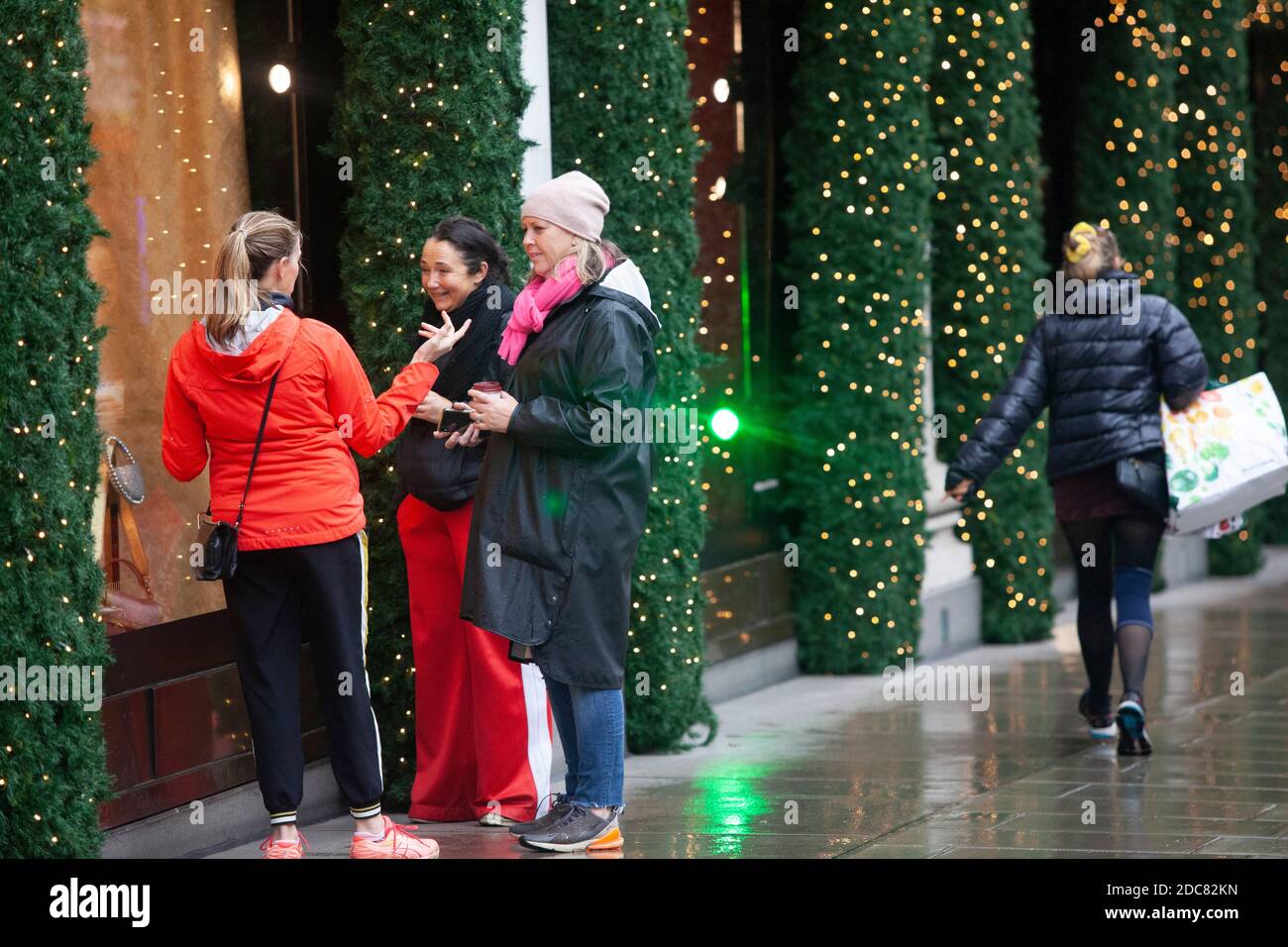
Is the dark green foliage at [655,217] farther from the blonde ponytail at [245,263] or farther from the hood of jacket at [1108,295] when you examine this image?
the blonde ponytail at [245,263]

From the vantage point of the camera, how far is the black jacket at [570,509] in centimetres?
596

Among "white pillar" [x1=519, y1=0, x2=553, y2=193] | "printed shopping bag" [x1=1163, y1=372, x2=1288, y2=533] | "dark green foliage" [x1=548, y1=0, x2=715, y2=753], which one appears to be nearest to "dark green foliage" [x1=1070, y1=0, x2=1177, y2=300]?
"printed shopping bag" [x1=1163, y1=372, x2=1288, y2=533]

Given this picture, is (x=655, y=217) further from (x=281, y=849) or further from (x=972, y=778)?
(x=281, y=849)

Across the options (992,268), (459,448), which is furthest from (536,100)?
(992,268)

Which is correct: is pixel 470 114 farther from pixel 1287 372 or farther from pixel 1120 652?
pixel 1287 372

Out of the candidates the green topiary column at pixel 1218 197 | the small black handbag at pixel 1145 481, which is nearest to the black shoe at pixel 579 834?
the small black handbag at pixel 1145 481

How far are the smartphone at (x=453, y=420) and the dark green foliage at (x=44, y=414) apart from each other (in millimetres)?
1121

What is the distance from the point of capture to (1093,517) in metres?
8.26

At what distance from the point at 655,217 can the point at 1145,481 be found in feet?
7.35

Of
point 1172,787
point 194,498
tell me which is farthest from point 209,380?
point 1172,787

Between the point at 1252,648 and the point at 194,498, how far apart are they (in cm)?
651

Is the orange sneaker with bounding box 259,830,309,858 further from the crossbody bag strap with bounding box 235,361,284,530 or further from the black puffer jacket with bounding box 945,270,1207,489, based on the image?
the black puffer jacket with bounding box 945,270,1207,489

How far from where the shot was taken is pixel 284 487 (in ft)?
19.1

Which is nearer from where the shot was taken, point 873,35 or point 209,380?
point 209,380
